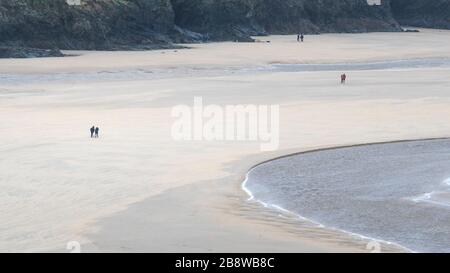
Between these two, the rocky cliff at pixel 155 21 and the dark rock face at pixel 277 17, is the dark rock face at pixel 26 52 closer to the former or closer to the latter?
the rocky cliff at pixel 155 21

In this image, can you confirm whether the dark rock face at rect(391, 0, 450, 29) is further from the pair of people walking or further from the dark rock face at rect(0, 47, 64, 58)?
the pair of people walking

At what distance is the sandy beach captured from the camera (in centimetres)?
1199

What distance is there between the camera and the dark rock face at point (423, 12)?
2459 inches

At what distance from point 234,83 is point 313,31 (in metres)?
25.1

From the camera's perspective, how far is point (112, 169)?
53.4ft

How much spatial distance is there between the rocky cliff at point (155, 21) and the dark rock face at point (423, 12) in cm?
498

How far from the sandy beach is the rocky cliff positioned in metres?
2.53

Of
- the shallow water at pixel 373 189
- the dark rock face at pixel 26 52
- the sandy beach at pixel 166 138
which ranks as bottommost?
the shallow water at pixel 373 189

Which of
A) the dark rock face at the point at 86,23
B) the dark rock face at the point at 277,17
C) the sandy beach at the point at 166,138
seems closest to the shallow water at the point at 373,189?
the sandy beach at the point at 166,138

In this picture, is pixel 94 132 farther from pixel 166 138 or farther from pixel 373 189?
pixel 373 189

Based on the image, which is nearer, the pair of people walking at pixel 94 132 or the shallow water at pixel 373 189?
the shallow water at pixel 373 189

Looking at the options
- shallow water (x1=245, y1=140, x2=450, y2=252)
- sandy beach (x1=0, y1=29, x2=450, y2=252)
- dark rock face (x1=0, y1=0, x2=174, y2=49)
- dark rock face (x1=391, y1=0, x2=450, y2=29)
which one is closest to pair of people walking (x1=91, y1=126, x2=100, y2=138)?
sandy beach (x1=0, y1=29, x2=450, y2=252)

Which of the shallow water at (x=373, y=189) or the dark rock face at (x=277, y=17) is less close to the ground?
the dark rock face at (x=277, y=17)
